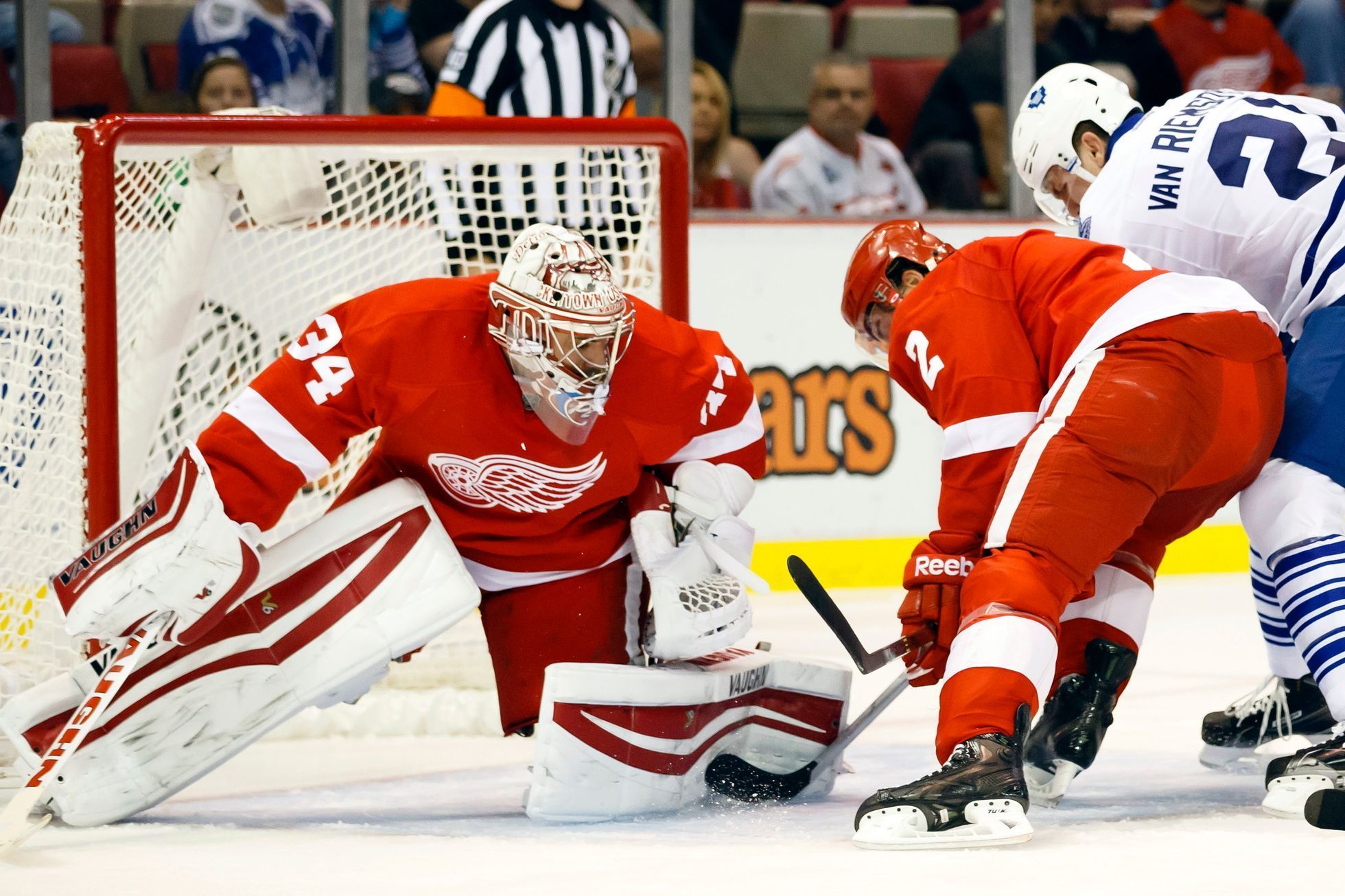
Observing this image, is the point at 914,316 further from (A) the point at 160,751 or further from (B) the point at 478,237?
(B) the point at 478,237

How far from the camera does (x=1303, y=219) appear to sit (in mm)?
2762

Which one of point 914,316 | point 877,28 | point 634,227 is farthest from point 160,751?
point 877,28

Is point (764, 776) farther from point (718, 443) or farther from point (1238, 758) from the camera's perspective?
point (1238, 758)

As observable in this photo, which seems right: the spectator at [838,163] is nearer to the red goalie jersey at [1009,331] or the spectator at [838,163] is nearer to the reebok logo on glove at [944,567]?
the red goalie jersey at [1009,331]

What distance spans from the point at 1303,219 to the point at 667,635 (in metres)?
1.09

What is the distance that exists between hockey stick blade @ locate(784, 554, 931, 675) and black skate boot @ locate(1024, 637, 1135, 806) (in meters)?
0.26

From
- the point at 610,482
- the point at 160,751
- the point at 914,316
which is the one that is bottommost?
the point at 160,751

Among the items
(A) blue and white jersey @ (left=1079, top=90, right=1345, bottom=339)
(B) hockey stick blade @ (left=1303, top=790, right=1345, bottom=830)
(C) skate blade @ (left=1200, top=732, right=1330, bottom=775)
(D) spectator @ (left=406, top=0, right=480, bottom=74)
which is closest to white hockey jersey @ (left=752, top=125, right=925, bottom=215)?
(D) spectator @ (left=406, top=0, right=480, bottom=74)

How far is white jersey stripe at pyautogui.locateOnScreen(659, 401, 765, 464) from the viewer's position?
281 cm

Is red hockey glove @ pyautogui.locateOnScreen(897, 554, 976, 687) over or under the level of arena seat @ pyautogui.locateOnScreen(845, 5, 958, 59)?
under

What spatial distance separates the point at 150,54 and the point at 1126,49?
297cm

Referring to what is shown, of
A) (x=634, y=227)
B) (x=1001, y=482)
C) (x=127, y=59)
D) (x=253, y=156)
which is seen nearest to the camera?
(x=1001, y=482)

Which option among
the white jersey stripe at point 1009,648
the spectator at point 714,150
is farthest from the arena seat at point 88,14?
the white jersey stripe at point 1009,648

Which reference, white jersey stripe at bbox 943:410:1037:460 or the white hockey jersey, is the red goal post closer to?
white jersey stripe at bbox 943:410:1037:460
